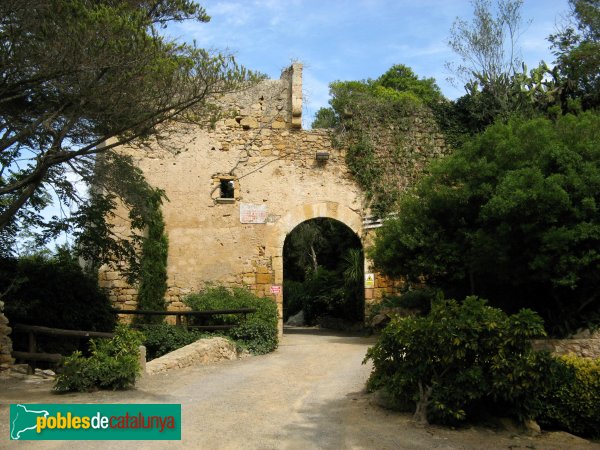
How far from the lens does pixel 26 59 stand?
Answer: 7461 mm

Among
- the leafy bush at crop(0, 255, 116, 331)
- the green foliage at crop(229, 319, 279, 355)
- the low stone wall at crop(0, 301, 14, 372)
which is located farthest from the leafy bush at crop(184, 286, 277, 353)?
the low stone wall at crop(0, 301, 14, 372)

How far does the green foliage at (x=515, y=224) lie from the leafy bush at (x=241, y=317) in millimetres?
2586

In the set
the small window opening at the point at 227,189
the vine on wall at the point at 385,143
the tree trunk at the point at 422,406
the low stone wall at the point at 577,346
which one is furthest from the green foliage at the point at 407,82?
the tree trunk at the point at 422,406

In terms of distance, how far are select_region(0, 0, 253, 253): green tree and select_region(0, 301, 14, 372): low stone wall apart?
1945 mm

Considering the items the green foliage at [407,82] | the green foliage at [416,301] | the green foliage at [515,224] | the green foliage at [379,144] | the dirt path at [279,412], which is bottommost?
the dirt path at [279,412]

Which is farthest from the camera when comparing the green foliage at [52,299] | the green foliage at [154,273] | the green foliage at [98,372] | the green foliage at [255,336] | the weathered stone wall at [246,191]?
the weathered stone wall at [246,191]

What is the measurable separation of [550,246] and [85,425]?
20.1 feet


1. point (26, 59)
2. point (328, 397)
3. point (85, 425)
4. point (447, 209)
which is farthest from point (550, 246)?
point (26, 59)

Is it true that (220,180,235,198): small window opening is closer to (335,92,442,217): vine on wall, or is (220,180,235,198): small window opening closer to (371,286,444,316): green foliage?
(335,92,442,217): vine on wall

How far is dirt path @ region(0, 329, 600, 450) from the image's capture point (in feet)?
17.9

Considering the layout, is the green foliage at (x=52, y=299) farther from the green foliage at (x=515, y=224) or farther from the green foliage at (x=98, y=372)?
the green foliage at (x=515, y=224)

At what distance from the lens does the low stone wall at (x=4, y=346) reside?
8.93 metres

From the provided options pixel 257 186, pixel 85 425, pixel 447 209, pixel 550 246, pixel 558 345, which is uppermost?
pixel 257 186

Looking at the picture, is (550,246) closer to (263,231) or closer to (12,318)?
(263,231)
